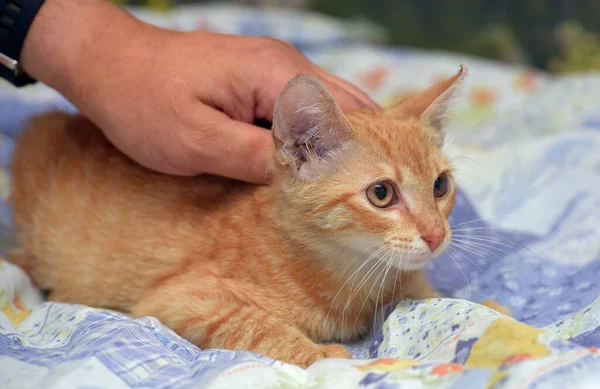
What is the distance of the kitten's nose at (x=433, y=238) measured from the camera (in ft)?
4.22

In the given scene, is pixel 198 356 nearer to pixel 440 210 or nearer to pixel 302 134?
pixel 302 134

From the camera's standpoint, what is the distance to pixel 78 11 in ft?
5.21

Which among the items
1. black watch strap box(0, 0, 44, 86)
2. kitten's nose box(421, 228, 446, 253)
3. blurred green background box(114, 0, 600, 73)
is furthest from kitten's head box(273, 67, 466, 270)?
blurred green background box(114, 0, 600, 73)

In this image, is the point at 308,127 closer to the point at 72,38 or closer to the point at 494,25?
the point at 72,38

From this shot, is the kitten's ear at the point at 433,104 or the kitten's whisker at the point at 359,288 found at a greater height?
the kitten's ear at the point at 433,104

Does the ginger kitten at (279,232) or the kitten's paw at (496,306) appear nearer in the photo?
the ginger kitten at (279,232)

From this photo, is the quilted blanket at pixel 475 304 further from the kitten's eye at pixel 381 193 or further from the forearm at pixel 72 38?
the forearm at pixel 72 38

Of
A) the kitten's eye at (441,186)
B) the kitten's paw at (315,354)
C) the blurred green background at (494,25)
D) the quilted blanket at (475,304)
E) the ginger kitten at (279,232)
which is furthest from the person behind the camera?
the blurred green background at (494,25)

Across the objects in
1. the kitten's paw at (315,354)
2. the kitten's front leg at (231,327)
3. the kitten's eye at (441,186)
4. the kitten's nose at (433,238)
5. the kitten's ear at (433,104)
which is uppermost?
the kitten's ear at (433,104)

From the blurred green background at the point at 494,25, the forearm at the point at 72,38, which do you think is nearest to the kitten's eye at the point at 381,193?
the forearm at the point at 72,38

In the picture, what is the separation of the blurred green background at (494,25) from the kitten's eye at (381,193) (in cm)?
306

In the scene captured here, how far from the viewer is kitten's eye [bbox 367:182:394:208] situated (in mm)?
1321

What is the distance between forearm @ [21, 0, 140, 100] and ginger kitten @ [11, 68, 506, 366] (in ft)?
0.87

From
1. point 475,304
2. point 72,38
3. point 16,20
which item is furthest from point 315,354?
point 16,20
